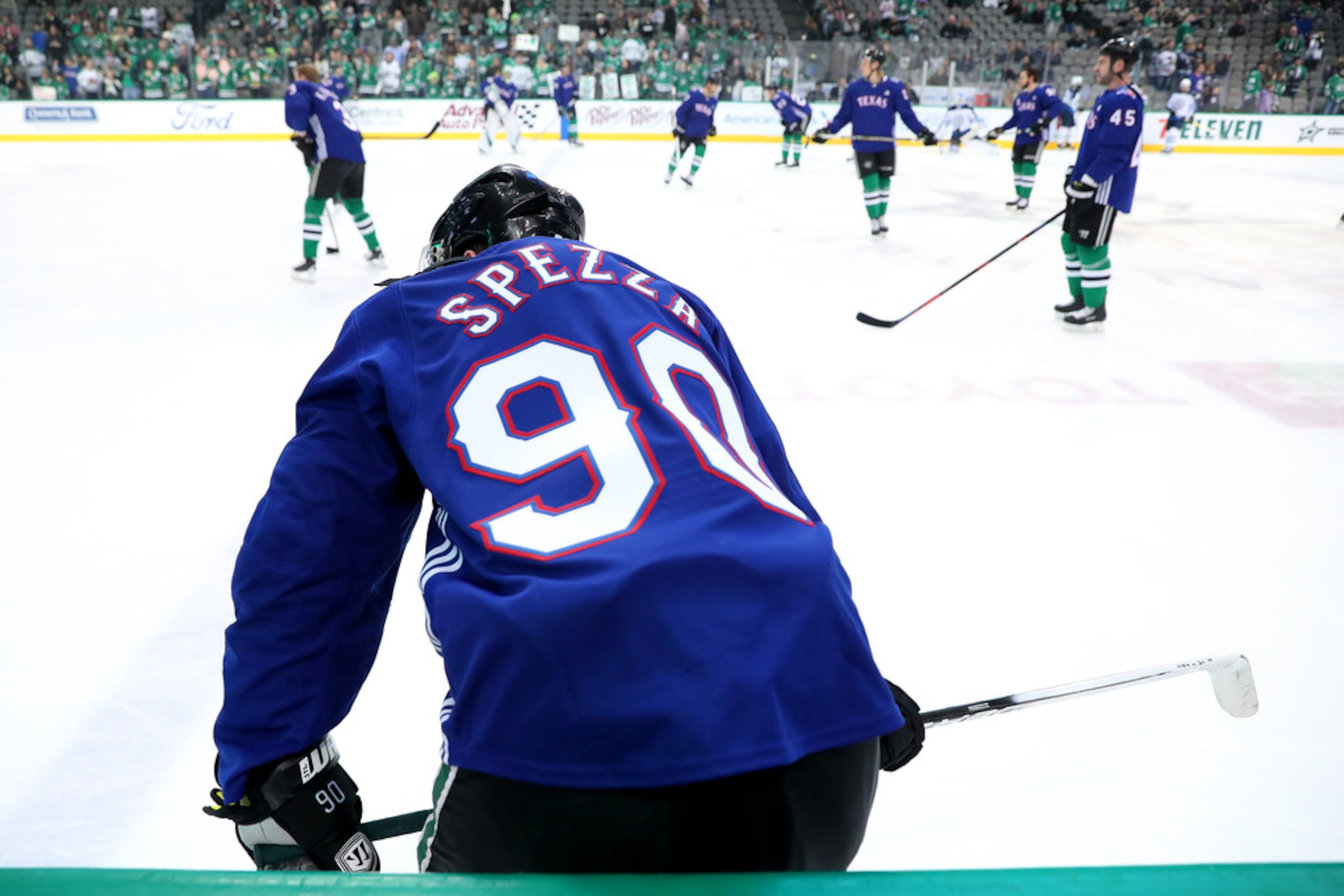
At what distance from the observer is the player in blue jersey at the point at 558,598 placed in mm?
725

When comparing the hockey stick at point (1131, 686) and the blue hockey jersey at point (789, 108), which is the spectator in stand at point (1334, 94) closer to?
the blue hockey jersey at point (789, 108)

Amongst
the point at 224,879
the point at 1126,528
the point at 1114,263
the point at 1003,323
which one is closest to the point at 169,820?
the point at 224,879

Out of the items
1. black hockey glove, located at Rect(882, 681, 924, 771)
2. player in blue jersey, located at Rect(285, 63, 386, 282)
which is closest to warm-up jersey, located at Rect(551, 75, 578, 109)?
player in blue jersey, located at Rect(285, 63, 386, 282)

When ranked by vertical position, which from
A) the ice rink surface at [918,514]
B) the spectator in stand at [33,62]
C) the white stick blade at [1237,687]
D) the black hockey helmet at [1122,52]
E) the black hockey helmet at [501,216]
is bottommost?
the ice rink surface at [918,514]

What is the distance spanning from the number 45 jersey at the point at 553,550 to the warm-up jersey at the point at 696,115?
9863mm

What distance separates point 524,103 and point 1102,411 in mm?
13311

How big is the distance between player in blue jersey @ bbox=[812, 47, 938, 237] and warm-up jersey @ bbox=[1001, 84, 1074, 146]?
53.6 inches

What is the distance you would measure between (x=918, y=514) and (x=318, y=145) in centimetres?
477

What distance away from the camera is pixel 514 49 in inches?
654

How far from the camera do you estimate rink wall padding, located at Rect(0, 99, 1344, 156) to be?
13.4m

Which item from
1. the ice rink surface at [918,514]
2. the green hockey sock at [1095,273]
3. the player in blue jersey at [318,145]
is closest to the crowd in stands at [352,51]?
the ice rink surface at [918,514]

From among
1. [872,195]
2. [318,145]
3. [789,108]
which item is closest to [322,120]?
[318,145]

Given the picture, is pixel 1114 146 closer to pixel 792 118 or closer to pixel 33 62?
pixel 792 118

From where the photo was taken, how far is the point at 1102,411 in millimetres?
3965
